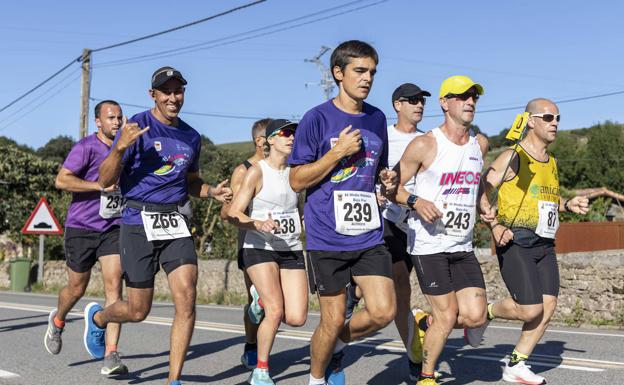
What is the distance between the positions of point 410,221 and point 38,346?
16.1ft

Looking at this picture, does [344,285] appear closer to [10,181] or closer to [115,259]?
[115,259]

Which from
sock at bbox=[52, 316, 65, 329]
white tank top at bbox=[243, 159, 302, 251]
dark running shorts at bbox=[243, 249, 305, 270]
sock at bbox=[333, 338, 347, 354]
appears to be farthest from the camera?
sock at bbox=[52, 316, 65, 329]

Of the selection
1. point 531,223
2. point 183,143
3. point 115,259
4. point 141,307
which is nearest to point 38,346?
point 115,259

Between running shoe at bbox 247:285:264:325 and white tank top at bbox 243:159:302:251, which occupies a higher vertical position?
white tank top at bbox 243:159:302:251

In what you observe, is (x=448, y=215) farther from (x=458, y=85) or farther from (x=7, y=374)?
(x=7, y=374)

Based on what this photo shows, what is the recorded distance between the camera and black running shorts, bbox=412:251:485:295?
19.0ft

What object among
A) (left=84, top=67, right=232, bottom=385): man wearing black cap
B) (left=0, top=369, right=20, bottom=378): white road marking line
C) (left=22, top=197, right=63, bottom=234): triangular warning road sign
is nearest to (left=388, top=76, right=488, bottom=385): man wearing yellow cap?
(left=84, top=67, right=232, bottom=385): man wearing black cap

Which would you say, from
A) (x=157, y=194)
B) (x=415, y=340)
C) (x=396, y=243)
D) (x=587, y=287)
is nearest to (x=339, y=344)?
(x=415, y=340)

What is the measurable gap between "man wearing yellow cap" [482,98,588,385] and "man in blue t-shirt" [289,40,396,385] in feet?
4.26

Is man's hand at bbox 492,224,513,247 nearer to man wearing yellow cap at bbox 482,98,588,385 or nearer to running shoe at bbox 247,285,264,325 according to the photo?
man wearing yellow cap at bbox 482,98,588,385

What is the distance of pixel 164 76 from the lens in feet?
20.3

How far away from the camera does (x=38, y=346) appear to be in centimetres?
918

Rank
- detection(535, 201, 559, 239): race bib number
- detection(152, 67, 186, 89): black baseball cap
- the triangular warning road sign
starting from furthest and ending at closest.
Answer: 1. the triangular warning road sign
2. detection(535, 201, 559, 239): race bib number
3. detection(152, 67, 186, 89): black baseball cap

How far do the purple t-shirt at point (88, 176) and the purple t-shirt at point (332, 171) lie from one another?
302 centimetres
